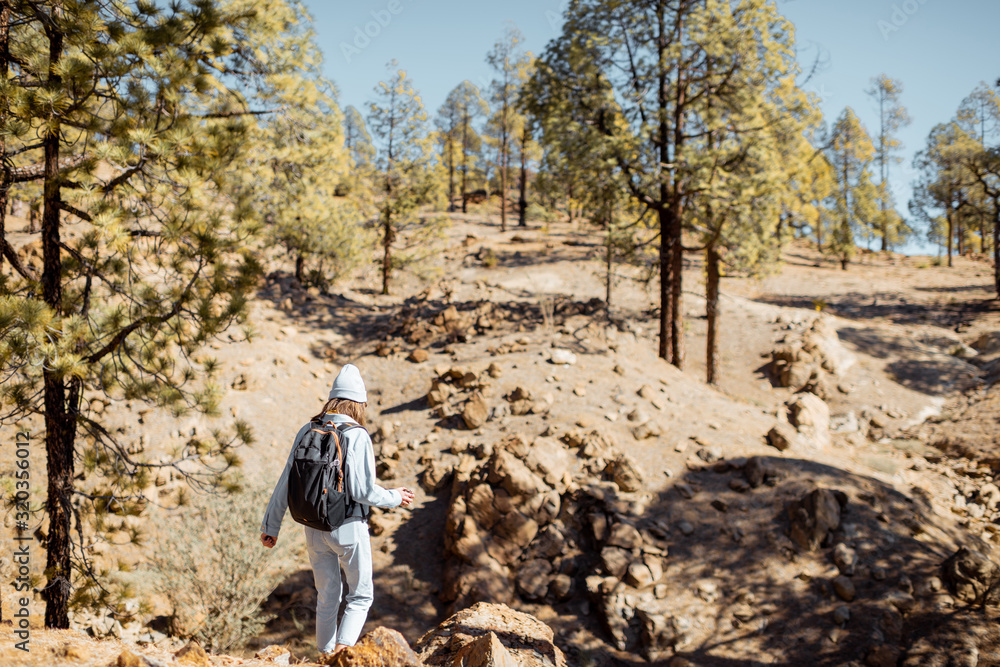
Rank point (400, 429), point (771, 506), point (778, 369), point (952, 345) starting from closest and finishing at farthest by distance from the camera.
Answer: point (771, 506) → point (400, 429) → point (778, 369) → point (952, 345)

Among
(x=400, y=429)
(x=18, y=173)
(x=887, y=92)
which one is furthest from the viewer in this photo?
(x=887, y=92)

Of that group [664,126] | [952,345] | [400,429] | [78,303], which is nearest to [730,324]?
[952,345]

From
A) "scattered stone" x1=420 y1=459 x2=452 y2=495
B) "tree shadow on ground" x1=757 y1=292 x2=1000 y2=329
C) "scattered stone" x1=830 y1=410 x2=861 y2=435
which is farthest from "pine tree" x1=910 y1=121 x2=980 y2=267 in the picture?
"scattered stone" x1=420 y1=459 x2=452 y2=495

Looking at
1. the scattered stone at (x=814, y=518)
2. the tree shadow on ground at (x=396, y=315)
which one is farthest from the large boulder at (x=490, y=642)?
the tree shadow on ground at (x=396, y=315)

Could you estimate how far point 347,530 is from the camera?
2.90 metres

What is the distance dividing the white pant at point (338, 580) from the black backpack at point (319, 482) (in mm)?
181

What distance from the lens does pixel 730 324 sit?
16.2 meters

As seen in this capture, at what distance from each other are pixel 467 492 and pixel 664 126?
30.5ft

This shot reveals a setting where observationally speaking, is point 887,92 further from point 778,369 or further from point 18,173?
point 18,173

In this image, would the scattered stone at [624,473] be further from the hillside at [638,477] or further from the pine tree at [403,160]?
the pine tree at [403,160]

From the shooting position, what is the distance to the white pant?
117 inches

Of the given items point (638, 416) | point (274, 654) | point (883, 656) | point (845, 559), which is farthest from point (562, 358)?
point (274, 654)

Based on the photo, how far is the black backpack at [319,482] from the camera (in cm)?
277

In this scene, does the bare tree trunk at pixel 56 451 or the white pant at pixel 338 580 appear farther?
the bare tree trunk at pixel 56 451
